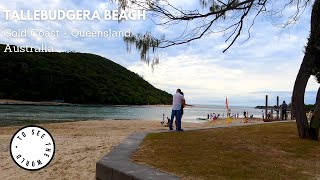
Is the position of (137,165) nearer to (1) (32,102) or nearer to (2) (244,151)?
(2) (244,151)

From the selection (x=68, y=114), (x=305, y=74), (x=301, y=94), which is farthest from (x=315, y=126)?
(x=68, y=114)

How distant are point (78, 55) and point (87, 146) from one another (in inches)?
5887

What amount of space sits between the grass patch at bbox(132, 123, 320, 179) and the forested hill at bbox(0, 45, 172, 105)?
96.7 meters

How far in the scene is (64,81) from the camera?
354 ft

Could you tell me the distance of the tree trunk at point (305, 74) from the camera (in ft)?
31.7

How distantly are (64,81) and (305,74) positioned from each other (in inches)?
4083

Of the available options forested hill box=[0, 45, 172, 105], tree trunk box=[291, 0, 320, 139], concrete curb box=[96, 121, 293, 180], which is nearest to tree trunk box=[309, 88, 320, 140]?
tree trunk box=[291, 0, 320, 139]

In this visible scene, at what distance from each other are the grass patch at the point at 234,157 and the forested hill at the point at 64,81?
96.7 metres

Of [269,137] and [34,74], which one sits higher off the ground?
[34,74]

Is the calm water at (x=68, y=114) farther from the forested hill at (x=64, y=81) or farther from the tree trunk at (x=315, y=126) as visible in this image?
the tree trunk at (x=315, y=126)

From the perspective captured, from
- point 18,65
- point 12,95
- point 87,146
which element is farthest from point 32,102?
point 87,146

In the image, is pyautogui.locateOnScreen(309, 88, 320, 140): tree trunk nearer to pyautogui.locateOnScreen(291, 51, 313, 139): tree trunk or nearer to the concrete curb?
pyautogui.locateOnScreen(291, 51, 313, 139): tree trunk

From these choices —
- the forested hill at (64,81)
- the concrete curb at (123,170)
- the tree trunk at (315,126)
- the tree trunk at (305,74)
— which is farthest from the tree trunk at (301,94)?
the forested hill at (64,81)

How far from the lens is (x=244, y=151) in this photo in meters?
7.67
